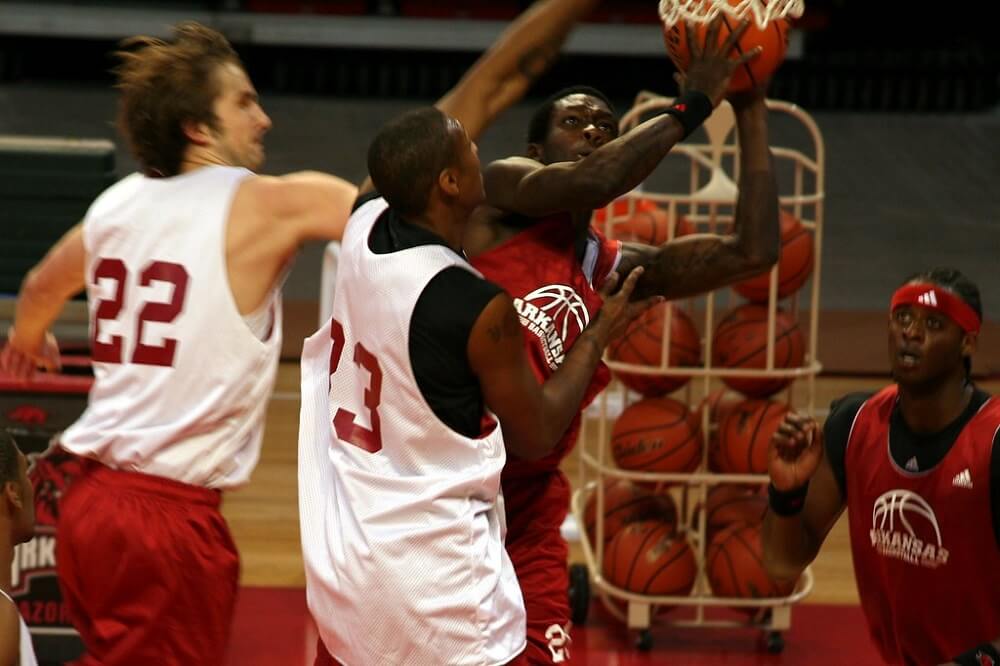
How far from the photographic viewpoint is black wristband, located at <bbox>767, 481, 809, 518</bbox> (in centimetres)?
366

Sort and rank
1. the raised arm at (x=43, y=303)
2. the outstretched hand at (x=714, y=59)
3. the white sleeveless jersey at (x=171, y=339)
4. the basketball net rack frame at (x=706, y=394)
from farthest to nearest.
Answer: the basketball net rack frame at (x=706, y=394) → the raised arm at (x=43, y=303) → the outstretched hand at (x=714, y=59) → the white sleeveless jersey at (x=171, y=339)

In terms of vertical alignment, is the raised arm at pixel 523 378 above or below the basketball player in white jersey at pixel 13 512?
above

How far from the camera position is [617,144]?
10.5 feet

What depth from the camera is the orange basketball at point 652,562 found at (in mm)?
5164

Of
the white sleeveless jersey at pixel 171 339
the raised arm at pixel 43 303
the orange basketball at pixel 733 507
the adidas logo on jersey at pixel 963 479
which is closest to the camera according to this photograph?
the white sleeveless jersey at pixel 171 339

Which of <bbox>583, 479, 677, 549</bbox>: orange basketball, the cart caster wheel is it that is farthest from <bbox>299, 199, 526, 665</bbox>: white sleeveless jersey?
the cart caster wheel

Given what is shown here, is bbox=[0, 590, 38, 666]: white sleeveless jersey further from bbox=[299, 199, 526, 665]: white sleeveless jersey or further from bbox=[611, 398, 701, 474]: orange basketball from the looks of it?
bbox=[611, 398, 701, 474]: orange basketball

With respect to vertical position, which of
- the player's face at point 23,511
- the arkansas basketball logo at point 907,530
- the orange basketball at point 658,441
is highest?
the player's face at point 23,511

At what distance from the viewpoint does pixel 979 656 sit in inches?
130

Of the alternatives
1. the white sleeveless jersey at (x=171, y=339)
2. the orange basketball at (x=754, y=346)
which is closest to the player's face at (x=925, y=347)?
the white sleeveless jersey at (x=171, y=339)

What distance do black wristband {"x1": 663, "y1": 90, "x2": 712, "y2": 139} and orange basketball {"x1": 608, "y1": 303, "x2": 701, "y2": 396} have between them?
202 centimetres

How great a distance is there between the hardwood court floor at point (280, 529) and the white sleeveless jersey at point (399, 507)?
2.93 m

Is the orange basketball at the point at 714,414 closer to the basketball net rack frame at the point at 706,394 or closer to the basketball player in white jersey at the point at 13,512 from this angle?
the basketball net rack frame at the point at 706,394

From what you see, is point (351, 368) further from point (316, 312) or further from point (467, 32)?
point (467, 32)
